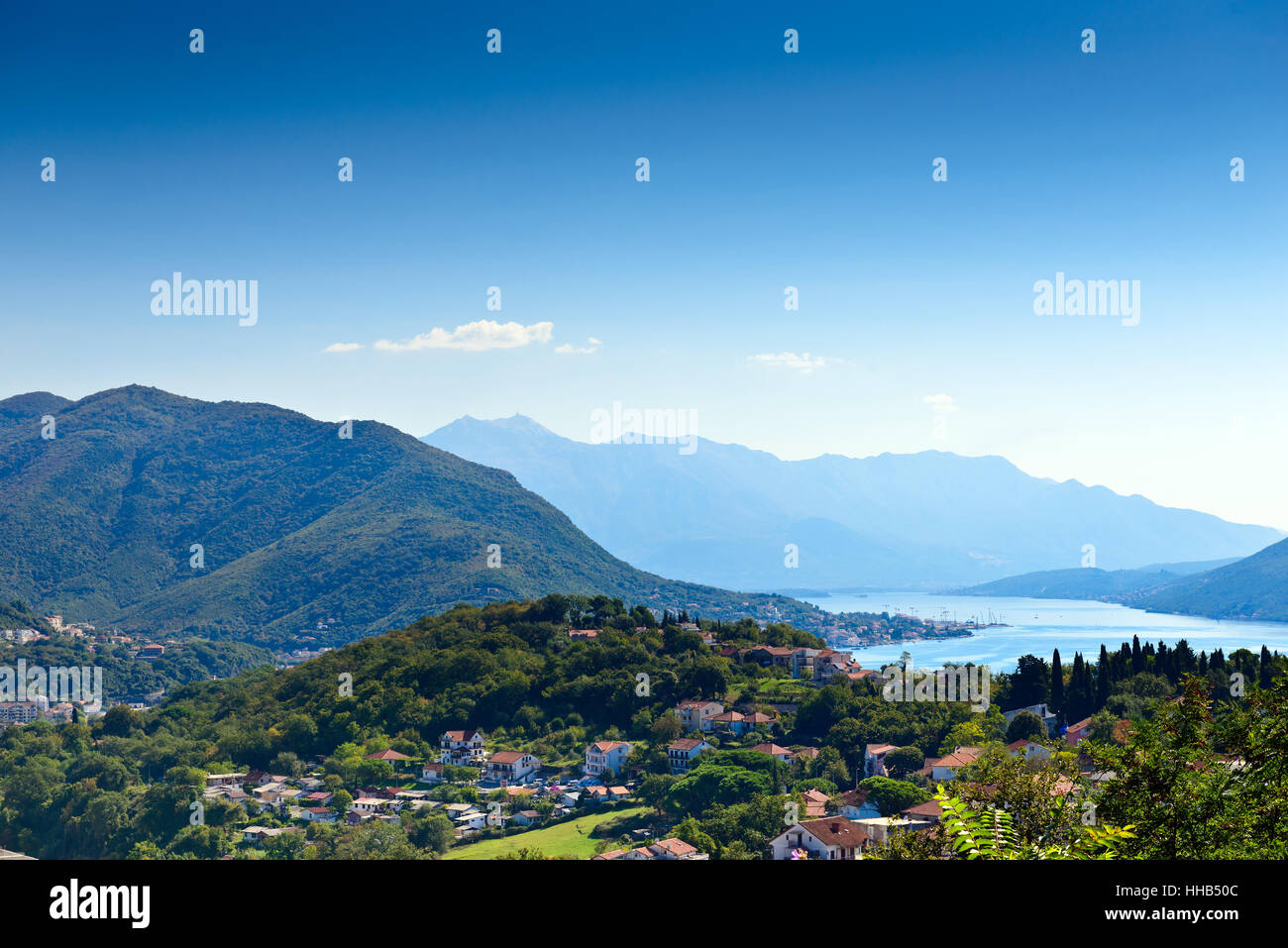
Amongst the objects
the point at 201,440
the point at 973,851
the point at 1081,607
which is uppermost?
the point at 201,440

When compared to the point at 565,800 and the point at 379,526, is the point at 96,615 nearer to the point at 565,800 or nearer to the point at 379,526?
the point at 379,526

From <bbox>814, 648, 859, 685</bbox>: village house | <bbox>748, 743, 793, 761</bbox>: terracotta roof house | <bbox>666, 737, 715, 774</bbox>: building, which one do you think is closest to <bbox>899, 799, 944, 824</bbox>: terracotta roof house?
<bbox>748, 743, 793, 761</bbox>: terracotta roof house

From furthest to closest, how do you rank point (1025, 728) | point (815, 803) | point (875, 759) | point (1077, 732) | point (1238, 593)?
point (1238, 593)
point (1025, 728)
point (875, 759)
point (1077, 732)
point (815, 803)

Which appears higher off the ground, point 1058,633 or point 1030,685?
point 1030,685

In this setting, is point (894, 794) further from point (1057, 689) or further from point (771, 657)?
point (771, 657)

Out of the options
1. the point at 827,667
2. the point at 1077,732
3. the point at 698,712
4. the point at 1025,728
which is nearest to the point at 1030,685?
the point at 1025,728

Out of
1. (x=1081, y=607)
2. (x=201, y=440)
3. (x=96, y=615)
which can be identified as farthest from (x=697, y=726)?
(x=201, y=440)

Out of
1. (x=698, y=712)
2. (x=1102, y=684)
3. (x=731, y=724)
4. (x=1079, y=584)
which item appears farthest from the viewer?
(x=1079, y=584)

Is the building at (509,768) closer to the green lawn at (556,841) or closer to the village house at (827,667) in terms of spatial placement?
the green lawn at (556,841)
